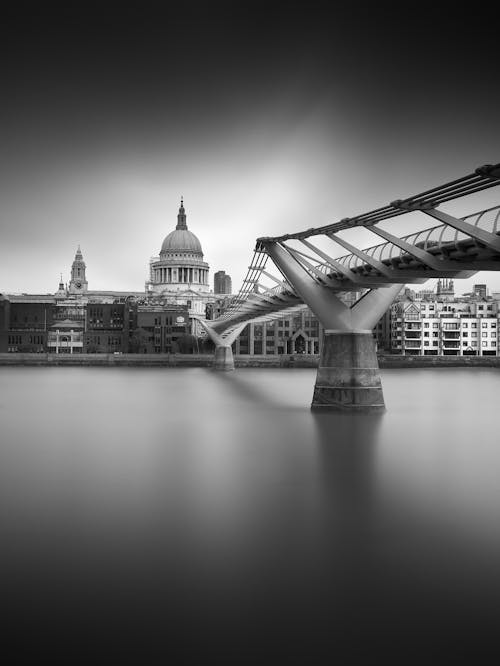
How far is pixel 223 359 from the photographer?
80438 millimetres

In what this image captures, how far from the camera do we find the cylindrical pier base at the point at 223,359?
79.8 meters

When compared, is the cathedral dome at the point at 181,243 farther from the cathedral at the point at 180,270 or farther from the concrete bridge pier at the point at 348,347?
the concrete bridge pier at the point at 348,347

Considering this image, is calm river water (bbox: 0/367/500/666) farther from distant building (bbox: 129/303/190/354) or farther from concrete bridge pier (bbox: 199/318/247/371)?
distant building (bbox: 129/303/190/354)

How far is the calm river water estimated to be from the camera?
290 inches

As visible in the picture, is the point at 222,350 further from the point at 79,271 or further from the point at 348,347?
the point at 79,271

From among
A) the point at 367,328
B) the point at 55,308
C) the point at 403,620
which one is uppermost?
the point at 55,308

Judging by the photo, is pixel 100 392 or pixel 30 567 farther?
pixel 100 392

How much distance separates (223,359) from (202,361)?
1026cm

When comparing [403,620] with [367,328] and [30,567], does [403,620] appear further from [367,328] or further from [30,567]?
[367,328]

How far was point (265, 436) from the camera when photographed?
24.3 m

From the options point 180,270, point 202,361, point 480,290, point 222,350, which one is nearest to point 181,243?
point 180,270

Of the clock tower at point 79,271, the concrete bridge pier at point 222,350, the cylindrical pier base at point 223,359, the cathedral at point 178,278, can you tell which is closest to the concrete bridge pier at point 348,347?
the concrete bridge pier at point 222,350

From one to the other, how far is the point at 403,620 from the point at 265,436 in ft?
54.4

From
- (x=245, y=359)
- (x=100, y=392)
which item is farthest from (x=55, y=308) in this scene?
(x=100, y=392)
